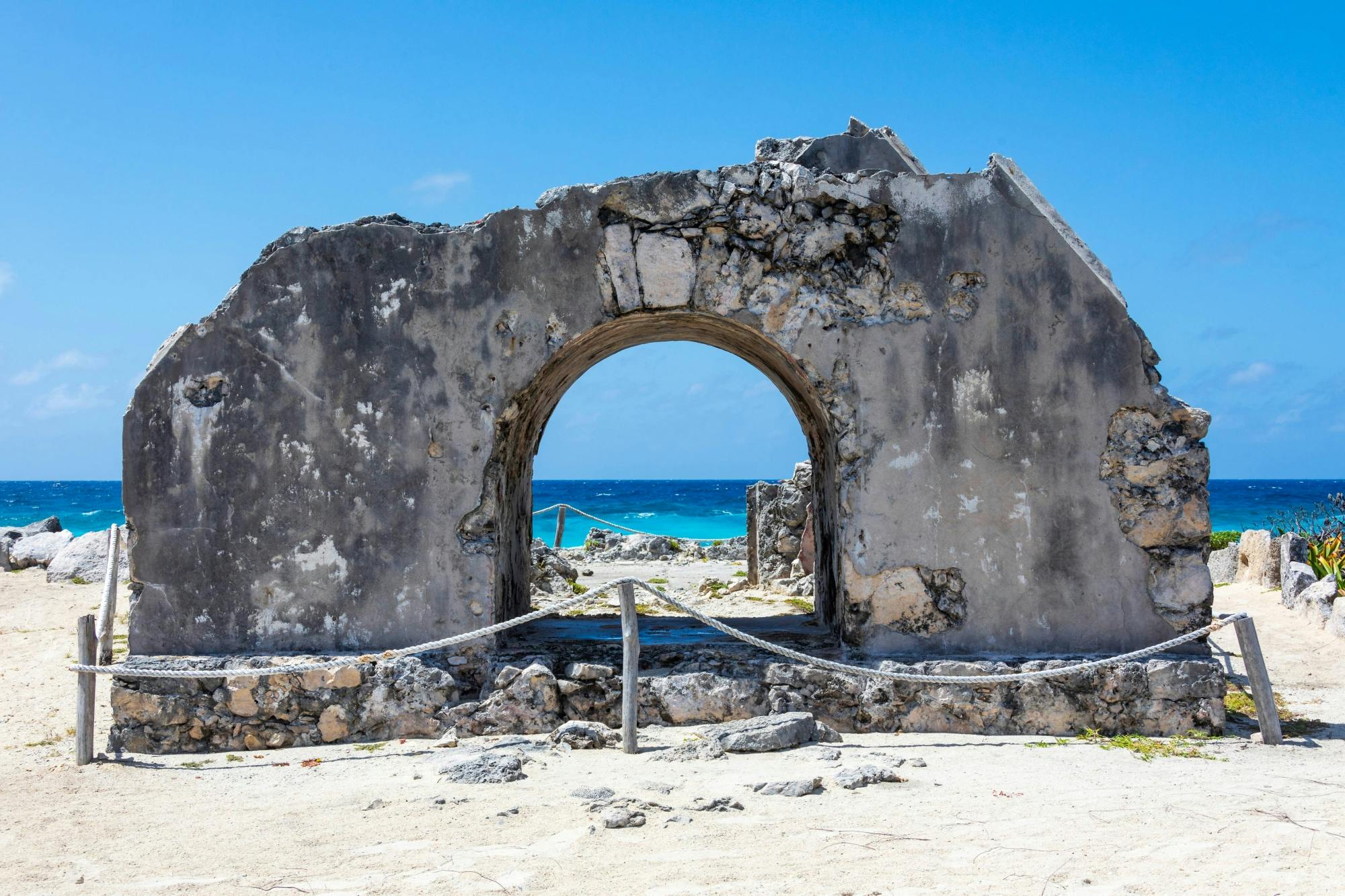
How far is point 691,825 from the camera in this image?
4.48 meters

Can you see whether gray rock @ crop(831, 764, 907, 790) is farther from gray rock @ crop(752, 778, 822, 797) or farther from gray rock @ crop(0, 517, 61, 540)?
gray rock @ crop(0, 517, 61, 540)

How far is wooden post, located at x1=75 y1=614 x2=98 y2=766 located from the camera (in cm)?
578

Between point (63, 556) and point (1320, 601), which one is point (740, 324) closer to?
point (1320, 601)

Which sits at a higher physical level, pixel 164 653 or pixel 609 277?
pixel 609 277

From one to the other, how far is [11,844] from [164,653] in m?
1.69

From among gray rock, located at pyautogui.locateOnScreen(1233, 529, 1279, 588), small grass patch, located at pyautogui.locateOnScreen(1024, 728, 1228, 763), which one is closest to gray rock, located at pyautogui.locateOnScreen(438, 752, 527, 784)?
small grass patch, located at pyautogui.locateOnScreen(1024, 728, 1228, 763)

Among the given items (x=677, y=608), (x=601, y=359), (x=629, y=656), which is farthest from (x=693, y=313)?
(x=629, y=656)

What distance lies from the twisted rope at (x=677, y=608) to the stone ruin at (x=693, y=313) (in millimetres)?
150

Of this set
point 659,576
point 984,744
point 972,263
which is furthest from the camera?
point 659,576

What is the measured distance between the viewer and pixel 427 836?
14.6 feet

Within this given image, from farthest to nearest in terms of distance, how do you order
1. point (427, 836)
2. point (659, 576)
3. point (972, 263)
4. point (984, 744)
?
point (659, 576) < point (972, 263) < point (984, 744) < point (427, 836)

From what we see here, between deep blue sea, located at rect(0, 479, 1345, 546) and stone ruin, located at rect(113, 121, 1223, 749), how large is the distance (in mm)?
29220

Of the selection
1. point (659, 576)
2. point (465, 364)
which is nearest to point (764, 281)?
point (465, 364)

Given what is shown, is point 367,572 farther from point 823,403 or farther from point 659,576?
point 659,576
